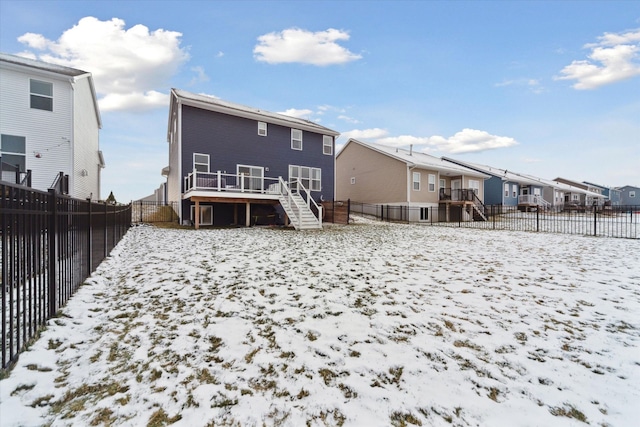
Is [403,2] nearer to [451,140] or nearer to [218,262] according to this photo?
[218,262]

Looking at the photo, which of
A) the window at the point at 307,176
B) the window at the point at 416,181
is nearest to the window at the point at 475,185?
the window at the point at 416,181

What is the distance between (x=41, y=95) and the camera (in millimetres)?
13227

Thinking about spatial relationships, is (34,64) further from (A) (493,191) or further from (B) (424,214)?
(A) (493,191)

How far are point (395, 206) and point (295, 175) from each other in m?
8.84

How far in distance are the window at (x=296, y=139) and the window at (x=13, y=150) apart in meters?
13.7

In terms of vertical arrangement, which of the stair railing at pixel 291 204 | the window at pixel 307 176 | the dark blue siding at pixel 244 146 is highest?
the dark blue siding at pixel 244 146

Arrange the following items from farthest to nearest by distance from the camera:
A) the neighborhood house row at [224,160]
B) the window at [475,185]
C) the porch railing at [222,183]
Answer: the window at [475,185], the porch railing at [222,183], the neighborhood house row at [224,160]

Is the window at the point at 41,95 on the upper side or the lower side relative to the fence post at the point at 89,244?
upper

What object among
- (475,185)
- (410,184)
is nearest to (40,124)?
(410,184)

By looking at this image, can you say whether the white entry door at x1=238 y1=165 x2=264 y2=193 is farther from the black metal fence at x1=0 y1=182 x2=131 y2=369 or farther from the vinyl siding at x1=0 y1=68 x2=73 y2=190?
the black metal fence at x1=0 y1=182 x2=131 y2=369

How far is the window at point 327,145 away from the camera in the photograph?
2166 centimetres

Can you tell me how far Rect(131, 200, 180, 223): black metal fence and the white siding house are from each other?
4188mm

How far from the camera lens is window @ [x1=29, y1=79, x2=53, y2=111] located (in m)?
13.1

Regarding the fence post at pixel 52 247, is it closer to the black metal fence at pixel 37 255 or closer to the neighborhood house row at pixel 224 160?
the black metal fence at pixel 37 255
